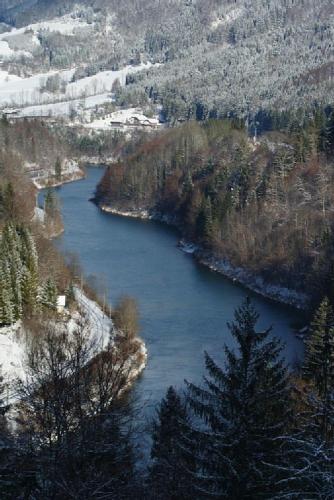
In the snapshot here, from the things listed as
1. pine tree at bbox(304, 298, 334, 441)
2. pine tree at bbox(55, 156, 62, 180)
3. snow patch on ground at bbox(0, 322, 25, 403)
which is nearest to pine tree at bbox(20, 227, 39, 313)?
snow patch on ground at bbox(0, 322, 25, 403)

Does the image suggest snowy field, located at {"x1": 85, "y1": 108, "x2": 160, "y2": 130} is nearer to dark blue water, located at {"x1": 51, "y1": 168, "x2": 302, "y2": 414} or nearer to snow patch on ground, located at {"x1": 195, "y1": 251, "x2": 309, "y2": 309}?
dark blue water, located at {"x1": 51, "y1": 168, "x2": 302, "y2": 414}

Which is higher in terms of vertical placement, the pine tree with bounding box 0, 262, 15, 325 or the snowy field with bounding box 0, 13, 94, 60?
the snowy field with bounding box 0, 13, 94, 60

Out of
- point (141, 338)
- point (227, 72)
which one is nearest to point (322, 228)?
point (141, 338)

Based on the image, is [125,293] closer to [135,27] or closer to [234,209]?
[234,209]

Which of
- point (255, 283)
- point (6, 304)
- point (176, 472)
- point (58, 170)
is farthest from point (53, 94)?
point (176, 472)

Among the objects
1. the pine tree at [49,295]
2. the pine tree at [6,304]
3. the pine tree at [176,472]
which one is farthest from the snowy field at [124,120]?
the pine tree at [176,472]

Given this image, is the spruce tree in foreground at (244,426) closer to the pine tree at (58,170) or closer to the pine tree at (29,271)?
the pine tree at (29,271)

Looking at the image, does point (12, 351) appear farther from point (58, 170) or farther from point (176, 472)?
point (58, 170)
